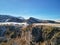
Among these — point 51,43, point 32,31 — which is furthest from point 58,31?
point 32,31

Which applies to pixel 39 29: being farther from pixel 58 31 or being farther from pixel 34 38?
pixel 58 31

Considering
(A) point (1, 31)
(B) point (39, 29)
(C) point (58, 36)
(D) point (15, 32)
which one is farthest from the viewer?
(A) point (1, 31)

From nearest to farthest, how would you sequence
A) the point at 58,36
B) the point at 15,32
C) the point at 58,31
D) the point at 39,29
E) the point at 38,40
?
1. the point at 58,36
2. the point at 58,31
3. the point at 38,40
4. the point at 39,29
5. the point at 15,32

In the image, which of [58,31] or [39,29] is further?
[39,29]

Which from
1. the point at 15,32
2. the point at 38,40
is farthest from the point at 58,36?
the point at 15,32

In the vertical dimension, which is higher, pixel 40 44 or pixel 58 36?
pixel 58 36

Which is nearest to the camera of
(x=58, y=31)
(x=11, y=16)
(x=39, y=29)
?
(x=58, y=31)

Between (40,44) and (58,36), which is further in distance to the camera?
(40,44)

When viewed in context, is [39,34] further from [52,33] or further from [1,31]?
[1,31]
